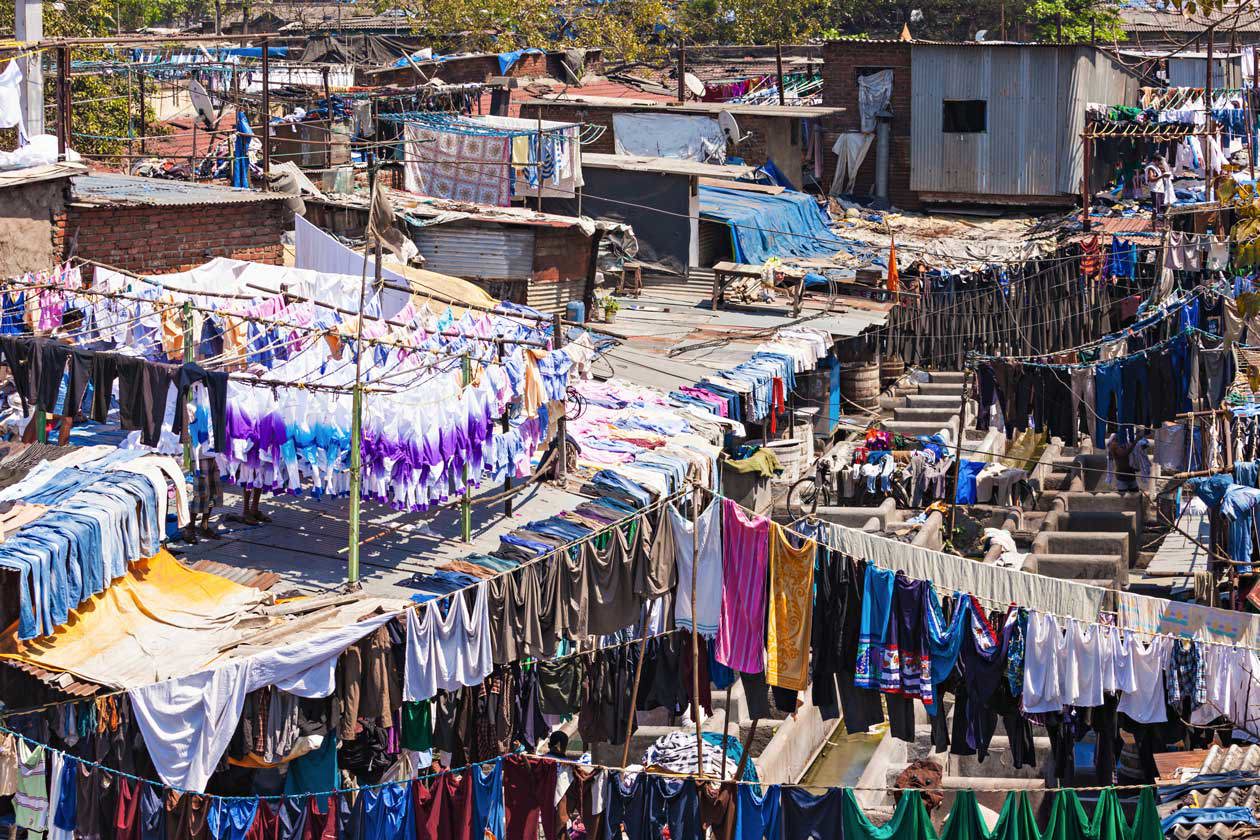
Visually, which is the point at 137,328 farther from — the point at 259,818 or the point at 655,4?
the point at 655,4

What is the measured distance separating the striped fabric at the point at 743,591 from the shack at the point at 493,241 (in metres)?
11.5

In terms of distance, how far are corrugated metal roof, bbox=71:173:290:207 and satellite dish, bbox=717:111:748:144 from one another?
12001mm

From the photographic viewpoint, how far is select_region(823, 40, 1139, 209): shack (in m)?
33.9

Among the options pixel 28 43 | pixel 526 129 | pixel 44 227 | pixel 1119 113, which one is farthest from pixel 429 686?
pixel 1119 113

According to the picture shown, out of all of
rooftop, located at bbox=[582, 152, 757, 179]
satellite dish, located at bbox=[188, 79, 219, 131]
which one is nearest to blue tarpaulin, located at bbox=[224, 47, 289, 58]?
rooftop, located at bbox=[582, 152, 757, 179]

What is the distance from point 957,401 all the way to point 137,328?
1449 cm

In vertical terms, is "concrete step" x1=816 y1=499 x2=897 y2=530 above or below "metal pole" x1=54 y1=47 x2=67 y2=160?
below

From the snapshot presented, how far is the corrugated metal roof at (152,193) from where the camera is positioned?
788 inches

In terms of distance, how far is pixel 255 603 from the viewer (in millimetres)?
13914

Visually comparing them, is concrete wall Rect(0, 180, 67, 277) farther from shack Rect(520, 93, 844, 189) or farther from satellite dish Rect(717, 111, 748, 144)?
satellite dish Rect(717, 111, 748, 144)

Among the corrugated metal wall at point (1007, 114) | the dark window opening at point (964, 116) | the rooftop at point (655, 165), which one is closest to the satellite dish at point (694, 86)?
the corrugated metal wall at point (1007, 114)

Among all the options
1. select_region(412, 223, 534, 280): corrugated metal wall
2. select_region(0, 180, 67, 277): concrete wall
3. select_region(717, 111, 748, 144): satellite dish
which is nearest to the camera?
select_region(0, 180, 67, 277): concrete wall

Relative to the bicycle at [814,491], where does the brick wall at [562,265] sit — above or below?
above

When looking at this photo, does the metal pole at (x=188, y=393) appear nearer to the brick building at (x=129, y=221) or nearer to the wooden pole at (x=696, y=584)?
the brick building at (x=129, y=221)
